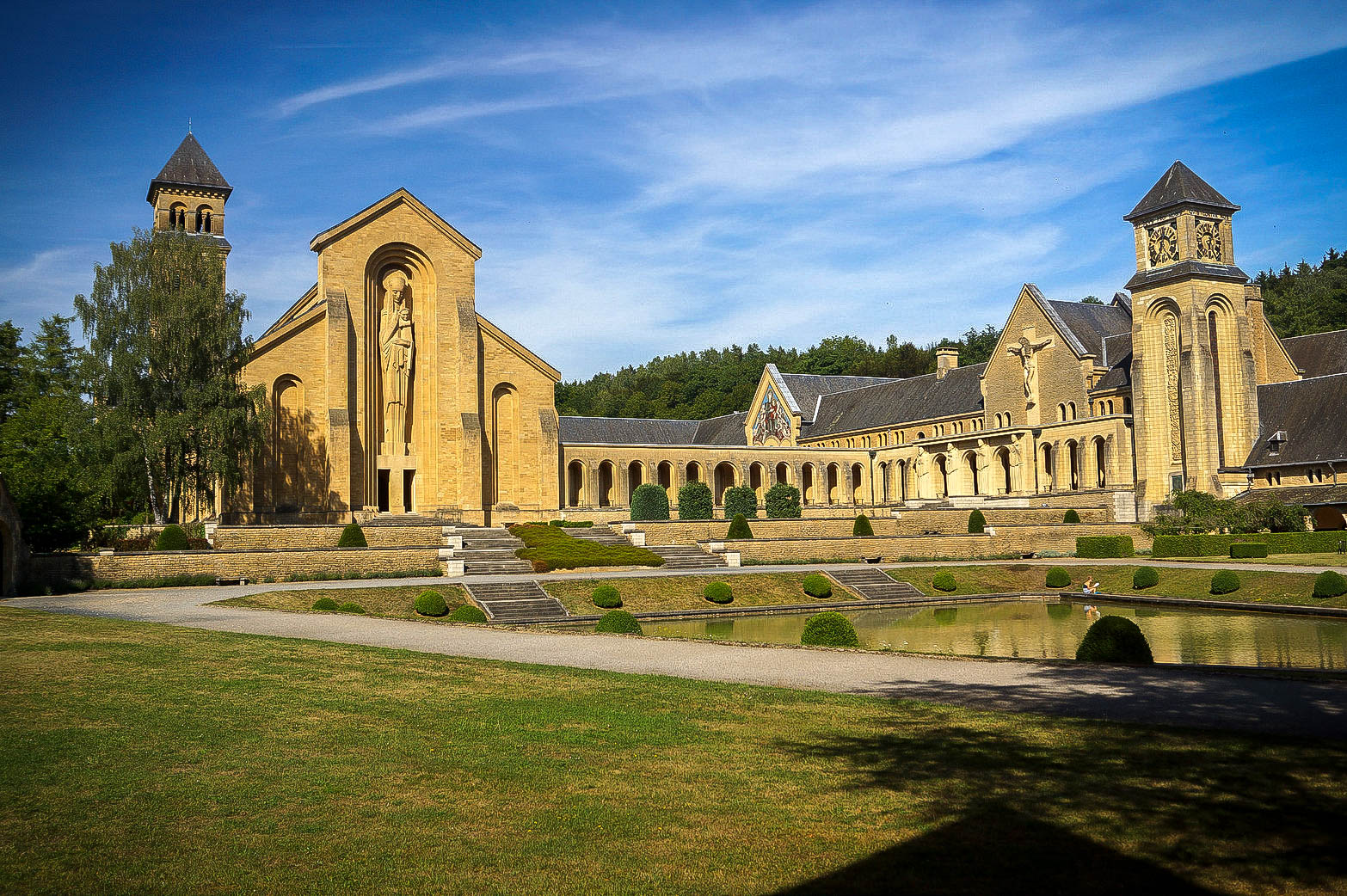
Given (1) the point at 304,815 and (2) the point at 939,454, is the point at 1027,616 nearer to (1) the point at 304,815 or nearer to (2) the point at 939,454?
(1) the point at 304,815

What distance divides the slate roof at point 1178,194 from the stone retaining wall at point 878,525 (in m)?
17.4

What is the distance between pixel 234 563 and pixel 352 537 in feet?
15.8

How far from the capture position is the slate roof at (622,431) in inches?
2995

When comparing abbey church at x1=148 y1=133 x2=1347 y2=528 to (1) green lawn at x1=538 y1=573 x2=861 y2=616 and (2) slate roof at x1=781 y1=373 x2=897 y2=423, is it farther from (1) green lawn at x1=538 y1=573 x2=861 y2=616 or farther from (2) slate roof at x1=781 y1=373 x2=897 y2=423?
(1) green lawn at x1=538 y1=573 x2=861 y2=616

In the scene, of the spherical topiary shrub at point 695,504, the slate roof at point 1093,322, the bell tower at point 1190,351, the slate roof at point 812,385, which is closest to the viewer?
the spherical topiary shrub at point 695,504

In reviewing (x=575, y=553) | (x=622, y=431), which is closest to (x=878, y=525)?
(x=575, y=553)

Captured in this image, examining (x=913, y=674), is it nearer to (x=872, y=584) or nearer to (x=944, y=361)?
(x=872, y=584)

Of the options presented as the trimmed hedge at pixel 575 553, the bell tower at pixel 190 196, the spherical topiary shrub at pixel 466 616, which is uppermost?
the bell tower at pixel 190 196

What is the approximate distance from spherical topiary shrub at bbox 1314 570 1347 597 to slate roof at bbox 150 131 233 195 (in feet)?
172

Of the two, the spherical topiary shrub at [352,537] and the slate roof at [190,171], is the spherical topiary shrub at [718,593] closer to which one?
the spherical topiary shrub at [352,537]

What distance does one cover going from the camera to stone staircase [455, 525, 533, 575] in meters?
35.1

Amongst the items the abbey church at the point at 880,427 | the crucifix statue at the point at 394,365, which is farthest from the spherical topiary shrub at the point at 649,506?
the crucifix statue at the point at 394,365

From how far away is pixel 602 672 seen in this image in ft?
44.5

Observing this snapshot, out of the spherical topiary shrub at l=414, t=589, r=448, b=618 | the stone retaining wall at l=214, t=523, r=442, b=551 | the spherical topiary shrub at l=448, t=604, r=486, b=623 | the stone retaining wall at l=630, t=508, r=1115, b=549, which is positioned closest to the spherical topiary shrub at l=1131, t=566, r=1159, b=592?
the stone retaining wall at l=630, t=508, r=1115, b=549
